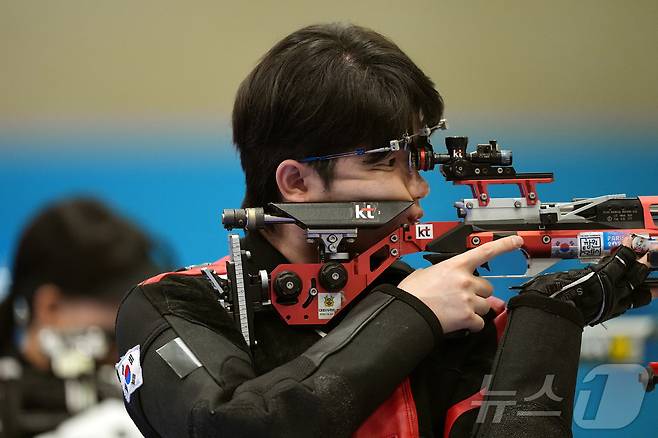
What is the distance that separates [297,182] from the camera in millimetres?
1372

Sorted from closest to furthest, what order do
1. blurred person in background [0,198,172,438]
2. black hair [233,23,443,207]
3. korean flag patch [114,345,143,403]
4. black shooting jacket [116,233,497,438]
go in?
black shooting jacket [116,233,497,438] < korean flag patch [114,345,143,403] < black hair [233,23,443,207] < blurred person in background [0,198,172,438]

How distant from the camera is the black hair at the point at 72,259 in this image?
6.25ft

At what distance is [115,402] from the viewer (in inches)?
74.5

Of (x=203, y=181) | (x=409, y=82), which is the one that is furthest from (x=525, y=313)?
(x=203, y=181)

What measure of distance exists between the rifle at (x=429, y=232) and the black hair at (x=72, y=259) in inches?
27.8

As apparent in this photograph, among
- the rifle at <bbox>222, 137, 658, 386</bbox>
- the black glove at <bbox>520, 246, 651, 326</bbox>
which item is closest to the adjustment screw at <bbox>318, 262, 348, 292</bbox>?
the rifle at <bbox>222, 137, 658, 386</bbox>

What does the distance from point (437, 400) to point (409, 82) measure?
19.3 inches

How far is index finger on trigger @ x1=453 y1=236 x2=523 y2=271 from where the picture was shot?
Result: 1252 mm

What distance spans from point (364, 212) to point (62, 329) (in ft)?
3.05

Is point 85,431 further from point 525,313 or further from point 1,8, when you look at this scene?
point 525,313

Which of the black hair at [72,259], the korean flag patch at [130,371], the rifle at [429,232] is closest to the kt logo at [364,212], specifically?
the rifle at [429,232]

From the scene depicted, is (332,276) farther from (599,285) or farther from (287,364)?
(599,285)

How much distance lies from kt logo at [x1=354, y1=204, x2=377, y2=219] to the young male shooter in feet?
0.12

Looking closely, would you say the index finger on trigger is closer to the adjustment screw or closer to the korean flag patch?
the adjustment screw
